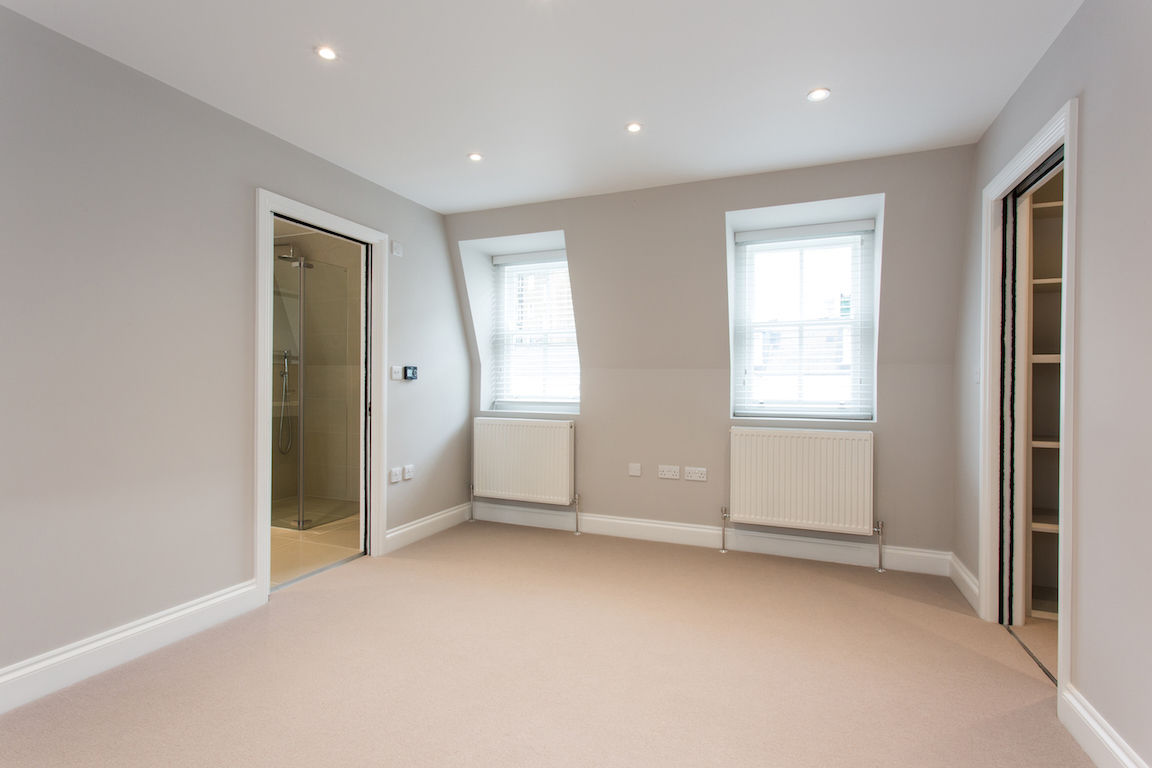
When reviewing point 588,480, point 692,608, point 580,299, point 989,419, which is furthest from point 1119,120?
point 588,480

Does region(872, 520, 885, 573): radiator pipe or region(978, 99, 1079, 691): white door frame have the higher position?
region(978, 99, 1079, 691): white door frame

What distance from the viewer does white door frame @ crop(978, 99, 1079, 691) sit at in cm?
195

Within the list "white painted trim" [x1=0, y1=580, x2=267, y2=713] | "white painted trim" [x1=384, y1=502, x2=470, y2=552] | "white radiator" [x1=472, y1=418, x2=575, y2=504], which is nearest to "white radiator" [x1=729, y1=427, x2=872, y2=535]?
"white radiator" [x1=472, y1=418, x2=575, y2=504]

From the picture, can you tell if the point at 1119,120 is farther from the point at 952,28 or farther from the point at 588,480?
the point at 588,480

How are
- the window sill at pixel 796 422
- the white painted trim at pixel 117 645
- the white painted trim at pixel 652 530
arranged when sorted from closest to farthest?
the white painted trim at pixel 117 645 < the window sill at pixel 796 422 < the white painted trim at pixel 652 530

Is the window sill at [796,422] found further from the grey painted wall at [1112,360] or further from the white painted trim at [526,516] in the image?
the grey painted wall at [1112,360]

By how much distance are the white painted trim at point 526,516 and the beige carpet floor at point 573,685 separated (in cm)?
120

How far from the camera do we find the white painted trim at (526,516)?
4570 millimetres

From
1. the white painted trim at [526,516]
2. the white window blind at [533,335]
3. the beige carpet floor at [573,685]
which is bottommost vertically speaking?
the beige carpet floor at [573,685]

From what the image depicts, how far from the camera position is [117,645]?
2.35 m

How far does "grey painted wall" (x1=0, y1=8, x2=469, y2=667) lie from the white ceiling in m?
0.24

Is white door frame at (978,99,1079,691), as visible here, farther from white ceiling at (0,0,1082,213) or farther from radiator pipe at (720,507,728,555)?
radiator pipe at (720,507,728,555)

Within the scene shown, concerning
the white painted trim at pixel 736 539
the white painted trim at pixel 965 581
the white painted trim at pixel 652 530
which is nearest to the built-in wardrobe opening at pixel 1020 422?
the white painted trim at pixel 965 581

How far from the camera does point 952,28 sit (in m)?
2.09
